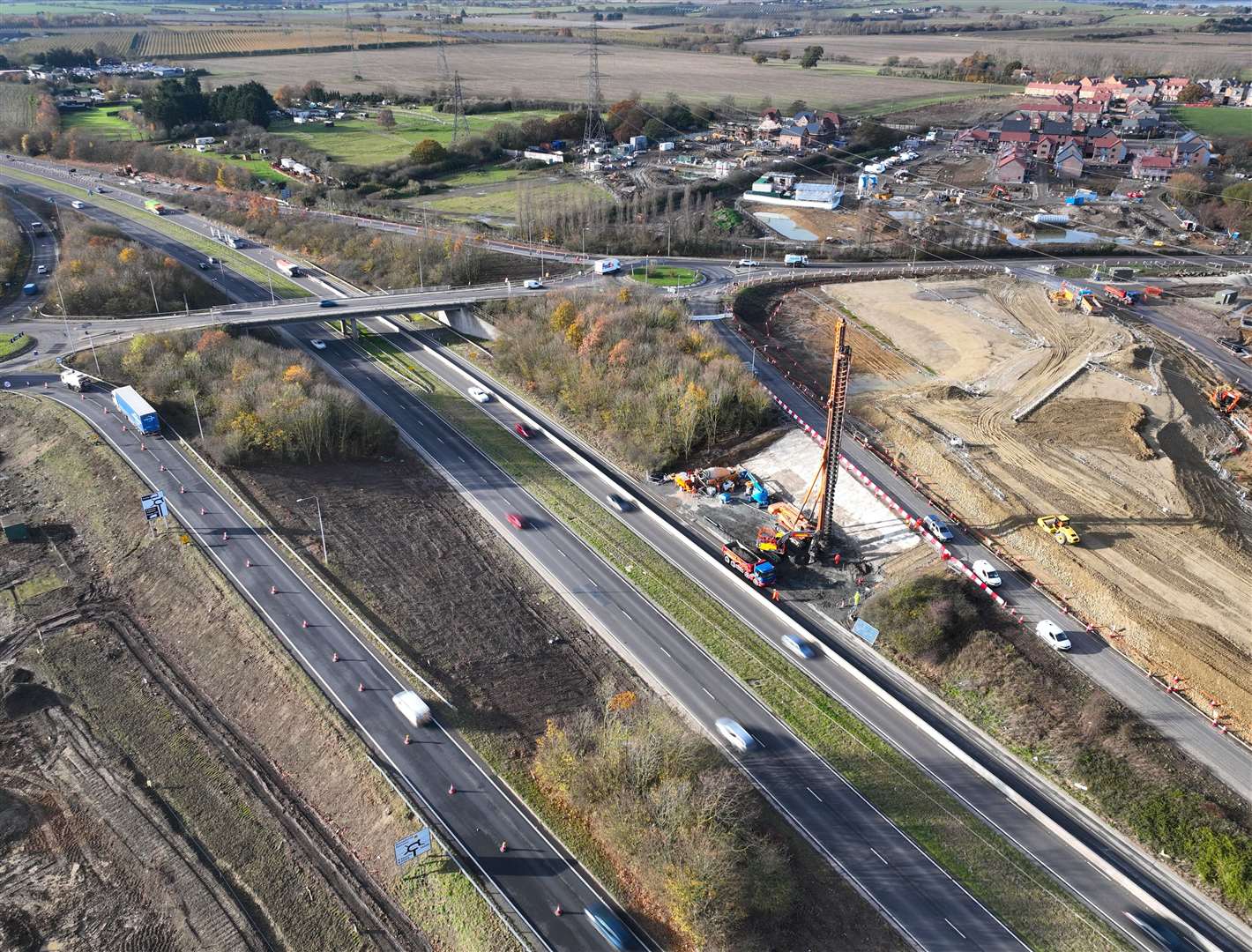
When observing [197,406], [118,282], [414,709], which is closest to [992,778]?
[414,709]

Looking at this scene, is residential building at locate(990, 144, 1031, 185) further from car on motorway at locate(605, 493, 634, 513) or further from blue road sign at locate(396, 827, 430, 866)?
blue road sign at locate(396, 827, 430, 866)

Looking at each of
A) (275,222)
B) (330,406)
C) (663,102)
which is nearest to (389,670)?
(330,406)

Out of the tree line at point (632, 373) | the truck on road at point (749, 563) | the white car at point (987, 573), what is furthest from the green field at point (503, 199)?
the white car at point (987, 573)

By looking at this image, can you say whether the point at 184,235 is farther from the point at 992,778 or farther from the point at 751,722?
the point at 992,778

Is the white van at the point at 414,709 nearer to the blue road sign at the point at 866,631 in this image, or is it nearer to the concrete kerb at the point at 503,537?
the concrete kerb at the point at 503,537

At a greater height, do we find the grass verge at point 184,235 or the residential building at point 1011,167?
the residential building at point 1011,167
